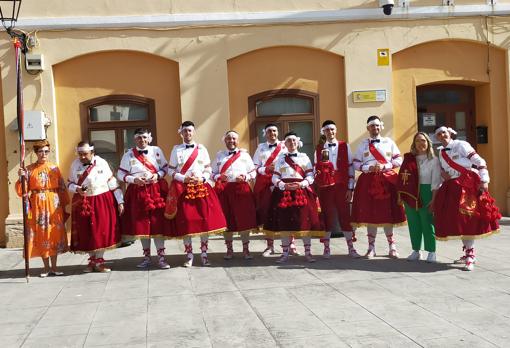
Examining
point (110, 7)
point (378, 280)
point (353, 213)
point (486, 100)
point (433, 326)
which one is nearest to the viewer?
point (433, 326)

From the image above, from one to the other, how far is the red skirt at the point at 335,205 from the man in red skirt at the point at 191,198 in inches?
54.9

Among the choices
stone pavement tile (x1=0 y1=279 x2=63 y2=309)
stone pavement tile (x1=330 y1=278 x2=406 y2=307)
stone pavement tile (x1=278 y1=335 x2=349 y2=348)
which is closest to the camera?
stone pavement tile (x1=278 y1=335 x2=349 y2=348)

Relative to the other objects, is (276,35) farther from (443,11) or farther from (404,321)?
(404,321)

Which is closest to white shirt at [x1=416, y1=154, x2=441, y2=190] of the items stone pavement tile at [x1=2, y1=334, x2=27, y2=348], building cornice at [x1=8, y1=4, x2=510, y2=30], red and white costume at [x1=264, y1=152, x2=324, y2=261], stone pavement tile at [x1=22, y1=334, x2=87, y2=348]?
red and white costume at [x1=264, y1=152, x2=324, y2=261]

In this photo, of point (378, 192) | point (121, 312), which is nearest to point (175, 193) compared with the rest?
point (121, 312)

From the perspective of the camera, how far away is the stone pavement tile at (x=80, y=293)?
630 cm

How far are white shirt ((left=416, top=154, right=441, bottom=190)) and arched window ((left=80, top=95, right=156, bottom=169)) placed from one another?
17.2 ft

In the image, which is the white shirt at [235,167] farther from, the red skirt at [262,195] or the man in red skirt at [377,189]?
the man in red skirt at [377,189]

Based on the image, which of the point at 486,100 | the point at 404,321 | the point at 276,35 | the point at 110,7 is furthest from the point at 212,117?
the point at 404,321

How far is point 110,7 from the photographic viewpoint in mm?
10633

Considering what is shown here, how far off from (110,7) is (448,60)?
247 inches

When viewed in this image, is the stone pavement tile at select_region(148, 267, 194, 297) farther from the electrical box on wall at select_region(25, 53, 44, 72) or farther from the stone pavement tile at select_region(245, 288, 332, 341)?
the electrical box on wall at select_region(25, 53, 44, 72)

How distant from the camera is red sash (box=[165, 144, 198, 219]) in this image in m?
7.69

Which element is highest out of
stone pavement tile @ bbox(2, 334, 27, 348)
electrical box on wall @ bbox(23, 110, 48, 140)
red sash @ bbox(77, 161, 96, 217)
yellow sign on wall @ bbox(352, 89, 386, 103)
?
yellow sign on wall @ bbox(352, 89, 386, 103)
